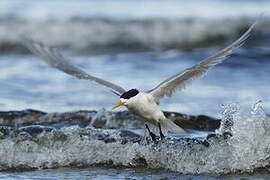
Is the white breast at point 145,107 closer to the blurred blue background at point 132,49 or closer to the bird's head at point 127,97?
the bird's head at point 127,97

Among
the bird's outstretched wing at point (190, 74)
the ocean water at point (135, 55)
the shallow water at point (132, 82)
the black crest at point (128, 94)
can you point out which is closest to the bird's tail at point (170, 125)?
the bird's outstretched wing at point (190, 74)

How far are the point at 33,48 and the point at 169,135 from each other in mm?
2049

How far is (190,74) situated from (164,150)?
36.4 inches

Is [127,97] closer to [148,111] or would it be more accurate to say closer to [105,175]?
[148,111]

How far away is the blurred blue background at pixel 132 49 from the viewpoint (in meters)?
12.1

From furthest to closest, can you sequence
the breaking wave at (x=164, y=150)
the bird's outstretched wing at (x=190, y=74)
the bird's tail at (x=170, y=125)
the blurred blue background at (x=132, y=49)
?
the blurred blue background at (x=132, y=49) → the bird's tail at (x=170, y=125) → the bird's outstretched wing at (x=190, y=74) → the breaking wave at (x=164, y=150)

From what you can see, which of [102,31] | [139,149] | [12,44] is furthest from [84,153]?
[102,31]

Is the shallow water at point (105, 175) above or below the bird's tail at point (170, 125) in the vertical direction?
below

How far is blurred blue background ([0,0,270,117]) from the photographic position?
12.1 meters

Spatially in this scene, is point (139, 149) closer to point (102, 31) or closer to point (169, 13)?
point (102, 31)

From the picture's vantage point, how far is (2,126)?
941cm

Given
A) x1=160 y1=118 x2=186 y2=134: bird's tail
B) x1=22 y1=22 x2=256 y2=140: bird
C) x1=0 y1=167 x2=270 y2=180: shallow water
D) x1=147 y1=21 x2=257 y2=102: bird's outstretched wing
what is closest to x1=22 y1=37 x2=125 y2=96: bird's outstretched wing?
x1=22 y1=22 x2=256 y2=140: bird

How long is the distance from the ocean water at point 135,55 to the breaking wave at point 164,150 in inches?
1.1

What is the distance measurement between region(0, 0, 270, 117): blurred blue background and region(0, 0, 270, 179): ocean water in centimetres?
2
